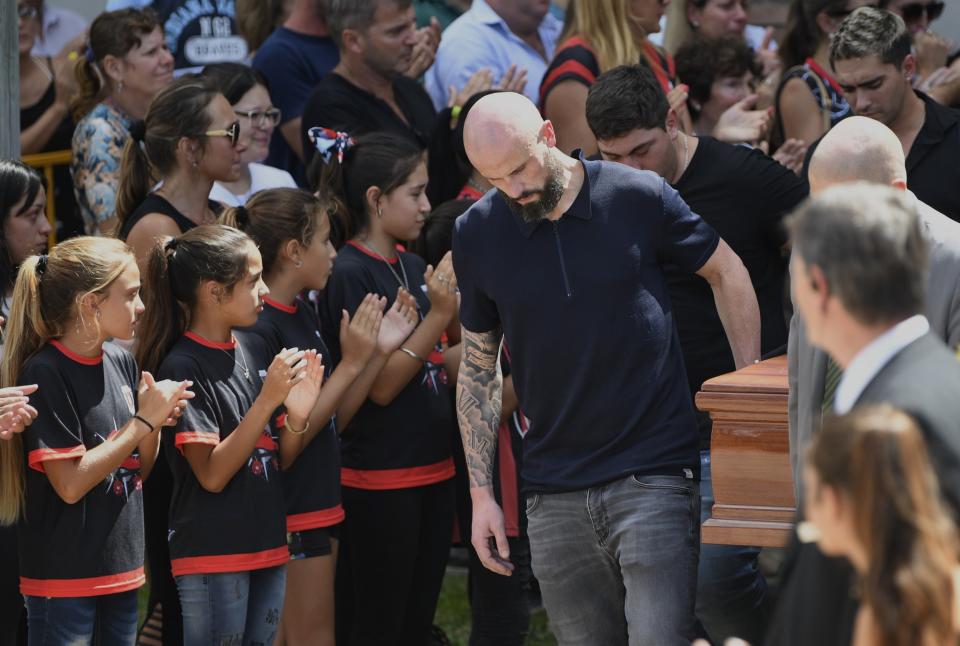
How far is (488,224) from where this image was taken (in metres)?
4.14

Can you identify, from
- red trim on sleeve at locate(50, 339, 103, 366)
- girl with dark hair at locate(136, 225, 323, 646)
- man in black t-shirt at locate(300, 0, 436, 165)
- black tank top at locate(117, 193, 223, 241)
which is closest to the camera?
red trim on sleeve at locate(50, 339, 103, 366)

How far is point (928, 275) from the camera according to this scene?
331cm

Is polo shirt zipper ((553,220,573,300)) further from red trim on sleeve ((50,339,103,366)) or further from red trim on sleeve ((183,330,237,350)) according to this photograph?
red trim on sleeve ((50,339,103,366))

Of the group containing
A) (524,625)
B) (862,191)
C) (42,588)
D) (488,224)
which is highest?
(862,191)

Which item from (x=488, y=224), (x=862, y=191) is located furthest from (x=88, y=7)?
(x=862, y=191)

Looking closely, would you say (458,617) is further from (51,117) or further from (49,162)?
(51,117)

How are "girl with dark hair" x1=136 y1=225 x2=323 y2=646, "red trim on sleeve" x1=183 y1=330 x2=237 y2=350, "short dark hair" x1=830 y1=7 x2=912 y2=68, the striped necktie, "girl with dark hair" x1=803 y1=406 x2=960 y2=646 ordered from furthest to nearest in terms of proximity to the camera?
"short dark hair" x1=830 y1=7 x2=912 y2=68 → "red trim on sleeve" x1=183 y1=330 x2=237 y2=350 → "girl with dark hair" x1=136 y1=225 x2=323 y2=646 → the striped necktie → "girl with dark hair" x1=803 y1=406 x2=960 y2=646

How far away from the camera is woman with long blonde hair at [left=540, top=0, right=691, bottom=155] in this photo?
5.95 meters

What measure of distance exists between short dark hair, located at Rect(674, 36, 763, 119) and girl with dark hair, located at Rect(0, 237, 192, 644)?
3.46 m

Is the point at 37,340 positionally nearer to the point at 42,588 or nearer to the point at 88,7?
the point at 42,588

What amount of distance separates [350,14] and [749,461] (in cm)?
311

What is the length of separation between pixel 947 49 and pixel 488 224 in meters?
4.01

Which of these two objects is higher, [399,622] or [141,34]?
[141,34]

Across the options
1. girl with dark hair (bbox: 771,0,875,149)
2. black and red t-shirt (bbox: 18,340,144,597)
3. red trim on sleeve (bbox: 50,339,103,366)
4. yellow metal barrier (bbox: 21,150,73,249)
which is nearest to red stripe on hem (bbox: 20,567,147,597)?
black and red t-shirt (bbox: 18,340,144,597)
